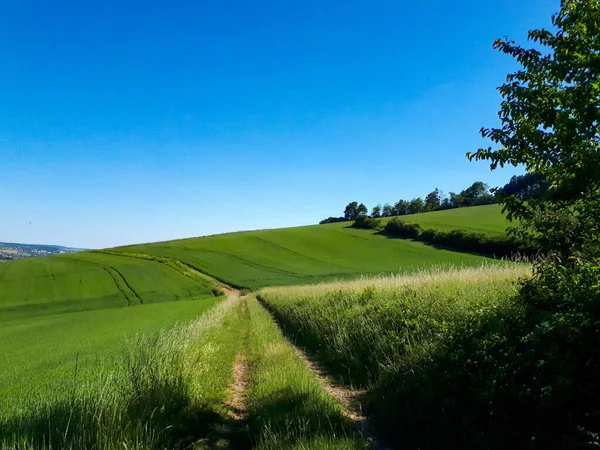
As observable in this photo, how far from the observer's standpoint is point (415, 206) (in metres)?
147

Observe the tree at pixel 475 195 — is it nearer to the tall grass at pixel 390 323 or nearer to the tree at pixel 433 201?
the tree at pixel 433 201

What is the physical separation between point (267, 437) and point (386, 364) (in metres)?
3.22

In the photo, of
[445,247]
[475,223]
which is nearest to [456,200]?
[475,223]

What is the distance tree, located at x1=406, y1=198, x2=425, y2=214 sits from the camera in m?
145

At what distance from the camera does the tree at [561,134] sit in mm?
4566

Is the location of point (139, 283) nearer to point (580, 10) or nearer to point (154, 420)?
point (154, 420)

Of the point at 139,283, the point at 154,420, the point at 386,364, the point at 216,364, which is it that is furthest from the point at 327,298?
the point at 139,283

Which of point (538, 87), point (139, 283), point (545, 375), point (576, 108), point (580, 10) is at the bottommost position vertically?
point (139, 283)

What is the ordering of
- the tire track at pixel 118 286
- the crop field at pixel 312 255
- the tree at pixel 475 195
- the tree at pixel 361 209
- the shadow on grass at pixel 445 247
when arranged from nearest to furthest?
the tire track at pixel 118 286
the shadow on grass at pixel 445 247
the crop field at pixel 312 255
the tree at pixel 475 195
the tree at pixel 361 209

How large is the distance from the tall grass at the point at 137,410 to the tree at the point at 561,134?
6.88m

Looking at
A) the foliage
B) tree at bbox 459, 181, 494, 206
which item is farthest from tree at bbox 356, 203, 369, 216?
tree at bbox 459, 181, 494, 206

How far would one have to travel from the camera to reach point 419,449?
4676 mm

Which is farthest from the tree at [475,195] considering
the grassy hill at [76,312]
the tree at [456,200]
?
the grassy hill at [76,312]

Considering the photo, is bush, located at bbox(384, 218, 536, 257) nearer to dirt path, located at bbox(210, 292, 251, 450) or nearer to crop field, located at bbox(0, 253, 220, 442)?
dirt path, located at bbox(210, 292, 251, 450)
